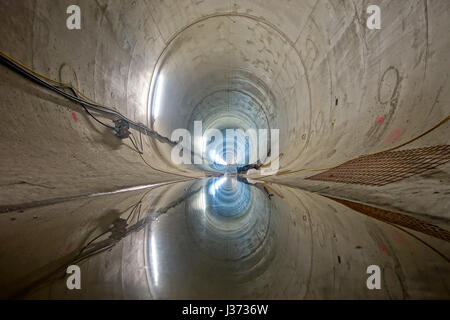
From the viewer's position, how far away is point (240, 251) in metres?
1.17

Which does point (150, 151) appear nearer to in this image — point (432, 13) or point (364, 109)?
point (364, 109)

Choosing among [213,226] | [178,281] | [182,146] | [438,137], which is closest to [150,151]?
[182,146]

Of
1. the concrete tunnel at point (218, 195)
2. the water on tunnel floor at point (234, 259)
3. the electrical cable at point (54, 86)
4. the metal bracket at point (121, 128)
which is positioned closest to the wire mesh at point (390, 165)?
the concrete tunnel at point (218, 195)

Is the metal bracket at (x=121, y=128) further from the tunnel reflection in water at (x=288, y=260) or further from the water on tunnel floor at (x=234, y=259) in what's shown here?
the tunnel reflection in water at (x=288, y=260)

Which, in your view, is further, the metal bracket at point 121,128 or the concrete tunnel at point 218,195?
the metal bracket at point 121,128

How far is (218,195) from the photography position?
11.9 ft

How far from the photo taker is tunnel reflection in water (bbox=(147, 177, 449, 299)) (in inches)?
30.5

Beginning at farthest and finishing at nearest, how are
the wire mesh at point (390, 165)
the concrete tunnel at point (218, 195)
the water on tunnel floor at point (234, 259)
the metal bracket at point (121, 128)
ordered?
the metal bracket at point (121, 128), the wire mesh at point (390, 165), the concrete tunnel at point (218, 195), the water on tunnel floor at point (234, 259)

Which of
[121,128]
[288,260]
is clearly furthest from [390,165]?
[121,128]

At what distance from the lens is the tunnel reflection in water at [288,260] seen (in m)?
0.77

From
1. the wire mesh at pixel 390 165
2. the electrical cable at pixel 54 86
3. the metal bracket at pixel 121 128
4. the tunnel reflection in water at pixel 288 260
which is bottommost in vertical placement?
the tunnel reflection in water at pixel 288 260

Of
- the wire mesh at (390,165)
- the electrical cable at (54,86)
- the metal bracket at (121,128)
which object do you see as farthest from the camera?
the metal bracket at (121,128)

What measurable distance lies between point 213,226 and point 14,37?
3149 mm

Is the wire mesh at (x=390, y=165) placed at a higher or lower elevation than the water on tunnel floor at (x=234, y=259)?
higher
